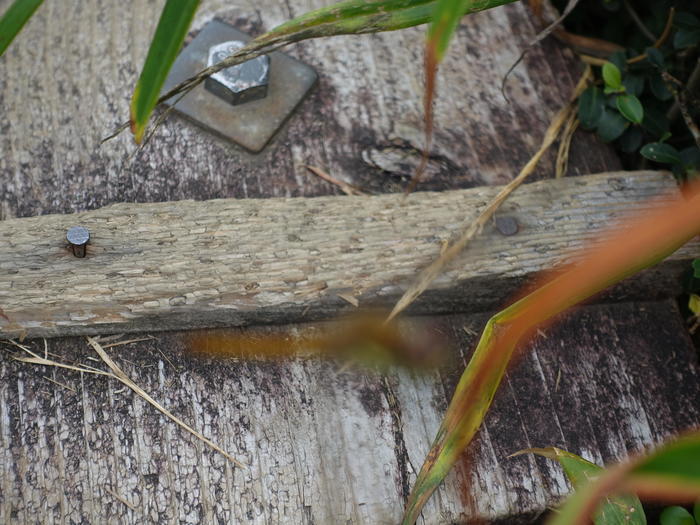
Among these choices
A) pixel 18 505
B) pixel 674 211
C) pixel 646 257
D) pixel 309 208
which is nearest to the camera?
pixel 674 211

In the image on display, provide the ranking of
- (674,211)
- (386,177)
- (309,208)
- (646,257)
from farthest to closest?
(386,177) → (309,208) → (646,257) → (674,211)

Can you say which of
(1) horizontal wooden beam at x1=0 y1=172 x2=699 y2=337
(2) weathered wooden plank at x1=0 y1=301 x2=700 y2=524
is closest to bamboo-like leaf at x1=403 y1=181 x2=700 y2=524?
(2) weathered wooden plank at x1=0 y1=301 x2=700 y2=524

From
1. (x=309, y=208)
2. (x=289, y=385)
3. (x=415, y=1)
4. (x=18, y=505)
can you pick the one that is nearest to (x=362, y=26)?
(x=415, y=1)

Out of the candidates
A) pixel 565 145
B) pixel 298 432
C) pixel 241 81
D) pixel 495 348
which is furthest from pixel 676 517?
pixel 241 81

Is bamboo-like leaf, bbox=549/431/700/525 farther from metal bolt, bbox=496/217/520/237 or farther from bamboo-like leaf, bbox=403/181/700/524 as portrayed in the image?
metal bolt, bbox=496/217/520/237

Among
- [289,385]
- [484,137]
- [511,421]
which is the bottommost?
[511,421]

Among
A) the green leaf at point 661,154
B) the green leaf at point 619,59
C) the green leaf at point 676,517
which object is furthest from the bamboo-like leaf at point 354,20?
the green leaf at point 676,517

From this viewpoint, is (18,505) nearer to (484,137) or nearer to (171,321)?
(171,321)
